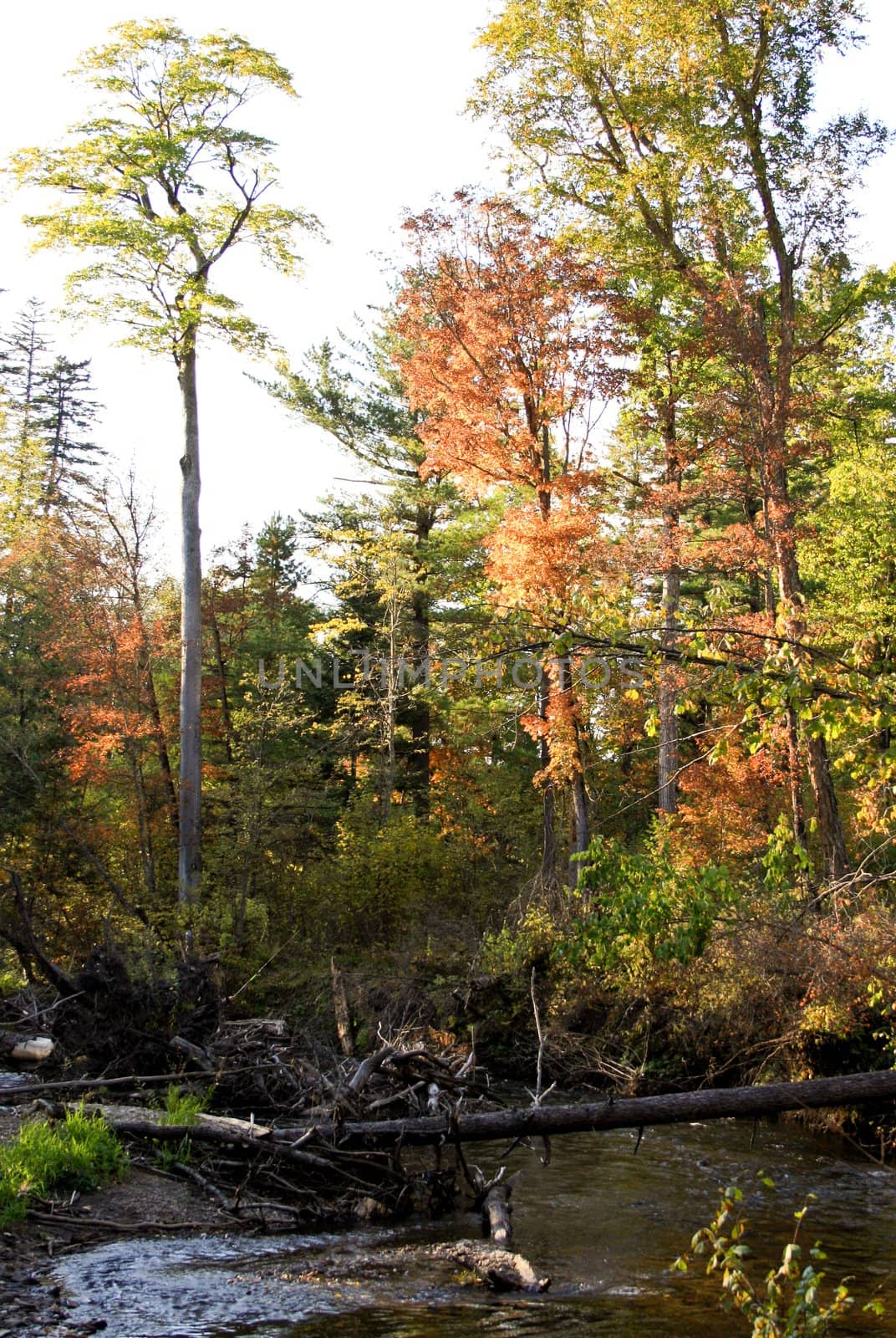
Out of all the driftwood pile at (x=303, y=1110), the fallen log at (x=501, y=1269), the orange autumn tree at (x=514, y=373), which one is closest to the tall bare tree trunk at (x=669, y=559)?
the orange autumn tree at (x=514, y=373)

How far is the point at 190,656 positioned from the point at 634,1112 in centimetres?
1519

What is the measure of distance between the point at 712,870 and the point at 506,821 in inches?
700

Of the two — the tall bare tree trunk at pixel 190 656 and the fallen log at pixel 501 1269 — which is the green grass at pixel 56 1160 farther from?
the tall bare tree trunk at pixel 190 656

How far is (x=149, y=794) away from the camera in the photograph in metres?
23.2

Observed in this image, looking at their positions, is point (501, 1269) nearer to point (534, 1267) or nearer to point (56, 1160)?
point (534, 1267)

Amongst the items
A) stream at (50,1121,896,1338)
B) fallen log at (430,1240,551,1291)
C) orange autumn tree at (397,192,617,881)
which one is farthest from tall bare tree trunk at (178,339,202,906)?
fallen log at (430,1240,551,1291)

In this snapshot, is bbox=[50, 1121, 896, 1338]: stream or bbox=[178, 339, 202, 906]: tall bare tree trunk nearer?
bbox=[50, 1121, 896, 1338]: stream

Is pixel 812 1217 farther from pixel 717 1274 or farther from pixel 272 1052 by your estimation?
pixel 272 1052

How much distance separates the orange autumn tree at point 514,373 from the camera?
18031 mm

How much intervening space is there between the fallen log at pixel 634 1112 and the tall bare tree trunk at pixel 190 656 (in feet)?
37.3

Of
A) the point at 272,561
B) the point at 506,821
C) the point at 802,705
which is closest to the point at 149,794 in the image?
the point at 506,821

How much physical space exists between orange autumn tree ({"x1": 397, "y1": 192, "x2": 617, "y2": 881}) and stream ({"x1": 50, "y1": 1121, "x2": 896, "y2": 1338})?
856 centimetres

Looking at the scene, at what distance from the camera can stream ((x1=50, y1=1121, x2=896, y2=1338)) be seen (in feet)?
21.0

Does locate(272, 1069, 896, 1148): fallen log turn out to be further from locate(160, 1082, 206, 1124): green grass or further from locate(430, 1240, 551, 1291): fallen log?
locate(430, 1240, 551, 1291): fallen log
